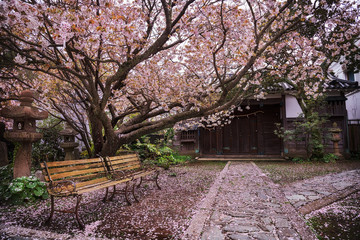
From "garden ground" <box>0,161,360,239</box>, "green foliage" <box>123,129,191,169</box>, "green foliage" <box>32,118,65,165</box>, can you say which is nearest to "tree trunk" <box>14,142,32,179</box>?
"garden ground" <box>0,161,360,239</box>

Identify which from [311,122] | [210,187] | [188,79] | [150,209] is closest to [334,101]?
[311,122]

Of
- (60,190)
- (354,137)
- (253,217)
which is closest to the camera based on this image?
(60,190)

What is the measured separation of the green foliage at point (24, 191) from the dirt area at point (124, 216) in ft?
0.74

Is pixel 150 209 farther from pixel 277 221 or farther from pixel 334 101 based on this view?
pixel 334 101

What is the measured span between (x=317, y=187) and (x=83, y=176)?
531 cm

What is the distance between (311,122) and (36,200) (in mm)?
10650

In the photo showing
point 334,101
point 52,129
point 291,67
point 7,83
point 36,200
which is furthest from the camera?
point 334,101

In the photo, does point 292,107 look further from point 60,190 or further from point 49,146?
point 49,146

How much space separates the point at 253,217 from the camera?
337cm

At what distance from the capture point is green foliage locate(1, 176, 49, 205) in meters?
4.27

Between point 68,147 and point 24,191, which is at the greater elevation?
point 68,147

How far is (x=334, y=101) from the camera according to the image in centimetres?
1088

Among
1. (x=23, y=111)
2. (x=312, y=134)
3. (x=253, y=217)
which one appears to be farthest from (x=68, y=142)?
(x=312, y=134)

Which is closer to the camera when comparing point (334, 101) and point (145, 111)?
point (145, 111)
